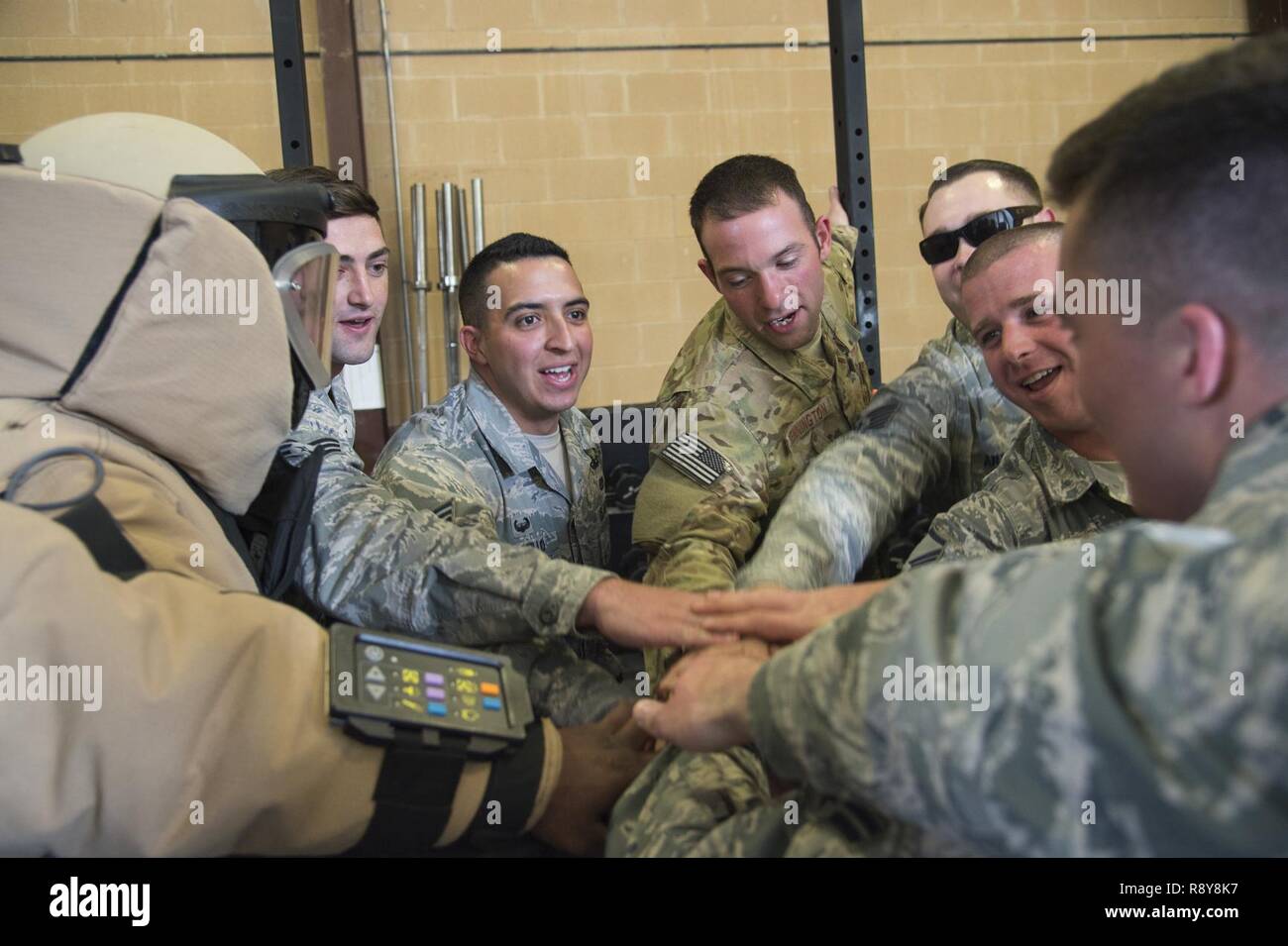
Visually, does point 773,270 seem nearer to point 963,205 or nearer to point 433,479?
point 963,205

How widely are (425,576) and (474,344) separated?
3.63ft

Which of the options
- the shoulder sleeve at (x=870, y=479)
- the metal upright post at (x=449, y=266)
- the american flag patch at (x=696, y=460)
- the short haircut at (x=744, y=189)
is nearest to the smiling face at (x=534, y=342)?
the short haircut at (x=744, y=189)

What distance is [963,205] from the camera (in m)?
2.46

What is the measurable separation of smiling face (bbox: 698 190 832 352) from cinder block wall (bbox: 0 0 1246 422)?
10.2 ft

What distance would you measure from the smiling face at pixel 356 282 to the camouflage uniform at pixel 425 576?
2.99 feet

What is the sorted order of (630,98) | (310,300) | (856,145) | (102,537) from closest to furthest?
(102,537) < (310,300) < (856,145) < (630,98)

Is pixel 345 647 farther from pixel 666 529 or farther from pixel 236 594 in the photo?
pixel 666 529

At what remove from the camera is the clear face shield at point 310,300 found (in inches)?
54.2

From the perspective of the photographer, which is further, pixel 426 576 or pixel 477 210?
pixel 477 210

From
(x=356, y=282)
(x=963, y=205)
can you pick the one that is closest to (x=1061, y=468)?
(x=963, y=205)

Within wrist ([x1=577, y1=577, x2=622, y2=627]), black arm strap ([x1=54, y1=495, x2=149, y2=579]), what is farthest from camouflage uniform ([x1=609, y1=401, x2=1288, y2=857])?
wrist ([x1=577, y1=577, x2=622, y2=627])

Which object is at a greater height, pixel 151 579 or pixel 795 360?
pixel 795 360

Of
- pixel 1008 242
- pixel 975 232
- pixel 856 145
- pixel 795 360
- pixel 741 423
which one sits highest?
pixel 856 145
